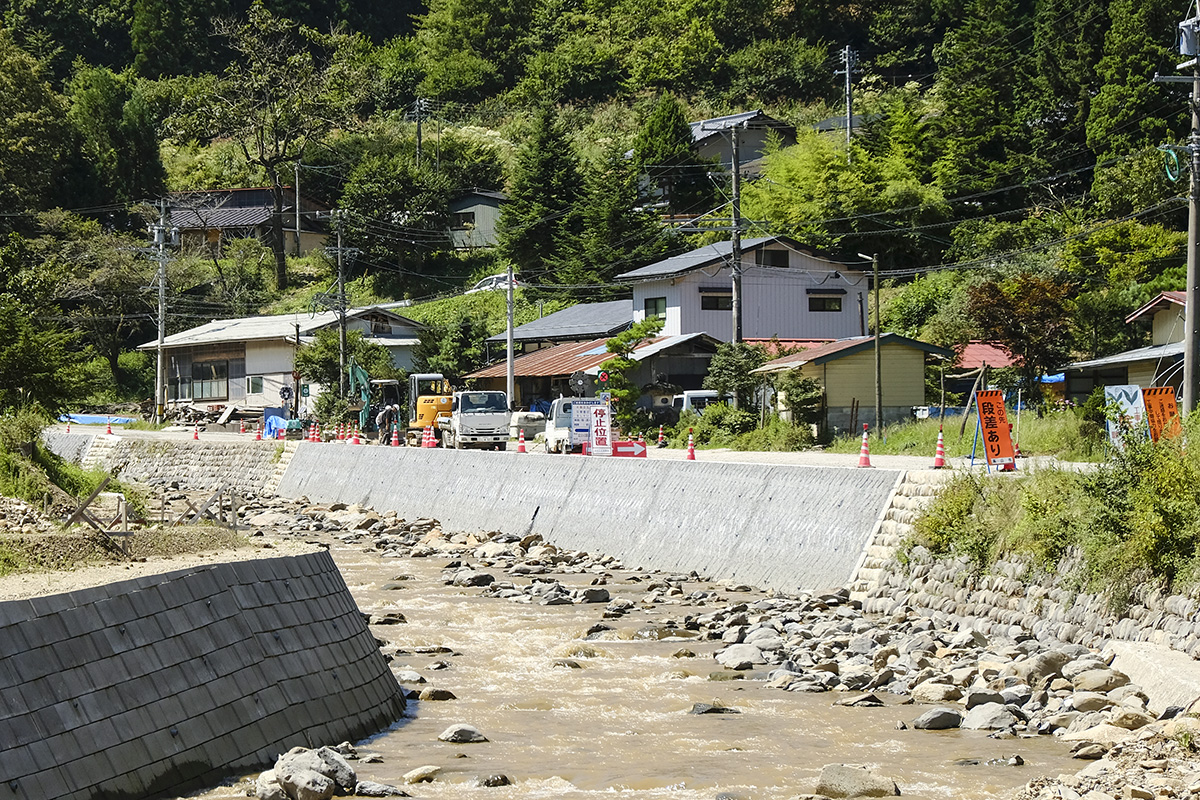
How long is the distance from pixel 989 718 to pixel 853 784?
2530 millimetres

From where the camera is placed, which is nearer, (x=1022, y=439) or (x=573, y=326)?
(x=1022, y=439)

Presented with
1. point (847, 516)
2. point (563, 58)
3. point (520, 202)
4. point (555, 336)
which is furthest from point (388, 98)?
point (847, 516)

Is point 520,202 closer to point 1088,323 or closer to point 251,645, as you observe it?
point 1088,323

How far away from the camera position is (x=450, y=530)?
30344 millimetres

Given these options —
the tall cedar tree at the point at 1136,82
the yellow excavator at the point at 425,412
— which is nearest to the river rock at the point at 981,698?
the yellow excavator at the point at 425,412

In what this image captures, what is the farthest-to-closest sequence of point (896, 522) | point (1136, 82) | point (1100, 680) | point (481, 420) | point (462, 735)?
point (1136, 82) → point (481, 420) → point (896, 522) → point (1100, 680) → point (462, 735)

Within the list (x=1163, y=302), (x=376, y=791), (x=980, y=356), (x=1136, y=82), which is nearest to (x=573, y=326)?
(x=980, y=356)

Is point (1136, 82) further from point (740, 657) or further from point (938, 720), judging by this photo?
point (938, 720)

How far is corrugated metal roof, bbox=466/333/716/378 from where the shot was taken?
4553 cm

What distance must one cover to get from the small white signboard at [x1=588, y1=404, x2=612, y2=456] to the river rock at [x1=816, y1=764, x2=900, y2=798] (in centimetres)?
1993

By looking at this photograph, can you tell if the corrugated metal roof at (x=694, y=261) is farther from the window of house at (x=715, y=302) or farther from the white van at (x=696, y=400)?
the white van at (x=696, y=400)

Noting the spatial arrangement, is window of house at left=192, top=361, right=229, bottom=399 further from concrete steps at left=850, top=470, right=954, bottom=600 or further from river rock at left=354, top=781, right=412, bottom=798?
river rock at left=354, top=781, right=412, bottom=798

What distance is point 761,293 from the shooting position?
5075 centimetres

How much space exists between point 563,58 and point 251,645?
87.9 metres
